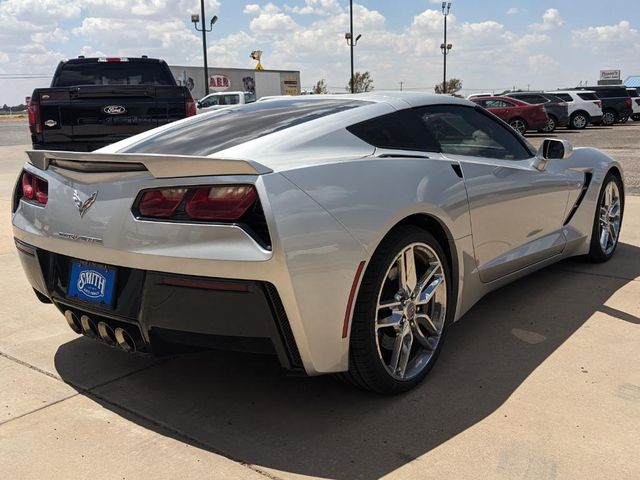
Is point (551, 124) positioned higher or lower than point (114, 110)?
lower

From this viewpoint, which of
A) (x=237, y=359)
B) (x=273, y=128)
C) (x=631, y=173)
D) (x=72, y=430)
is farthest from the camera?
(x=631, y=173)

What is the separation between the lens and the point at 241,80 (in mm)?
41031

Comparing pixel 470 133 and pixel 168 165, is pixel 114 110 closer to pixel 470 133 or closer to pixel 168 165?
pixel 470 133

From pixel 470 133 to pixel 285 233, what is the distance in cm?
190

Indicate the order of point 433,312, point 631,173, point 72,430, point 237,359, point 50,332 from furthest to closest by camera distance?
point 631,173
point 50,332
point 237,359
point 433,312
point 72,430

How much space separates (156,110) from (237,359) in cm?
490

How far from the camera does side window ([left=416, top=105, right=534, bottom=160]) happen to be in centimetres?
350

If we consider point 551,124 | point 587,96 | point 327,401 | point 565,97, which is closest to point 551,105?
point 551,124

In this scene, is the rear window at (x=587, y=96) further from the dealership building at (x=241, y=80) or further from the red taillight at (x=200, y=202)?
the red taillight at (x=200, y=202)

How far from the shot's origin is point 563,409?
281cm

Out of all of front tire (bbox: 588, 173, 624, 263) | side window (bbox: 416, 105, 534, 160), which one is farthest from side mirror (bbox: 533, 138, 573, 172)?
front tire (bbox: 588, 173, 624, 263)

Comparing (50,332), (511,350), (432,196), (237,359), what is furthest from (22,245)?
(511,350)

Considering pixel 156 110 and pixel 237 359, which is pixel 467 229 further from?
pixel 156 110

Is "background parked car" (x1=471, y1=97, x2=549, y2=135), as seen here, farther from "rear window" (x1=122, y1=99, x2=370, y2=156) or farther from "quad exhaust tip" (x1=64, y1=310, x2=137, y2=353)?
"quad exhaust tip" (x1=64, y1=310, x2=137, y2=353)
